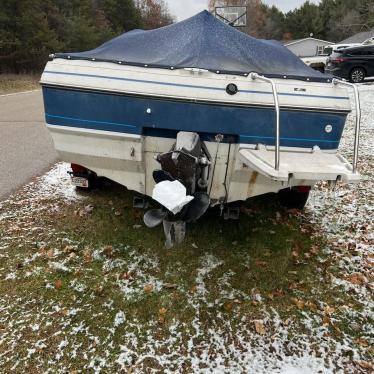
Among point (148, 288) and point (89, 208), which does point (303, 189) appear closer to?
point (148, 288)

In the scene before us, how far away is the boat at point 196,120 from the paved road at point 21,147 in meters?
2.17

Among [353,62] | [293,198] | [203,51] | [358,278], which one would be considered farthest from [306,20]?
[358,278]

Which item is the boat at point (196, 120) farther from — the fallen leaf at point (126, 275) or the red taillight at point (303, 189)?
the red taillight at point (303, 189)

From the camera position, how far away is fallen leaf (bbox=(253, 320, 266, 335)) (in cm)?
272

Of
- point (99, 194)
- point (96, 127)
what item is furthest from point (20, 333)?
point (99, 194)

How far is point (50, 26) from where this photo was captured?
91.4ft

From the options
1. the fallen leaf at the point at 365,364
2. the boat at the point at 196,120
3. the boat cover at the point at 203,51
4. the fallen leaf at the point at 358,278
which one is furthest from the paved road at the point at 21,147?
the fallen leaf at the point at 365,364

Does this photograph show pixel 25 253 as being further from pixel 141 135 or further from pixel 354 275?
pixel 354 275

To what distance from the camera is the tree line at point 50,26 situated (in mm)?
22766

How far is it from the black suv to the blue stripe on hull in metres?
14.6

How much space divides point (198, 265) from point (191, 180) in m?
1.09

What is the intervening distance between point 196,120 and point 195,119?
12 millimetres

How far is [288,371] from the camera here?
2.42 meters

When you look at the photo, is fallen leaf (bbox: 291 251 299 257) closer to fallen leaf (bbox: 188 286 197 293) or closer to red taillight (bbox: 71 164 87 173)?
fallen leaf (bbox: 188 286 197 293)
